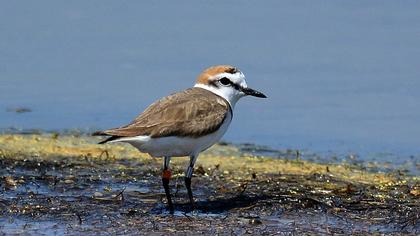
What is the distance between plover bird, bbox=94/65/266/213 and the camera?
880 centimetres

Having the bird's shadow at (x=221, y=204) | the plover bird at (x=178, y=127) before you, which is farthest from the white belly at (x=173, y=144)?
the bird's shadow at (x=221, y=204)

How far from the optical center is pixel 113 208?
9.00 meters

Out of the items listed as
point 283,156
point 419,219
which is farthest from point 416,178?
point 419,219

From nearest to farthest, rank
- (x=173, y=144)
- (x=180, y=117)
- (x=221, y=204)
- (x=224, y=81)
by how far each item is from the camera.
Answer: (x=173, y=144), (x=180, y=117), (x=221, y=204), (x=224, y=81)

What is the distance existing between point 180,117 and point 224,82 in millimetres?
818

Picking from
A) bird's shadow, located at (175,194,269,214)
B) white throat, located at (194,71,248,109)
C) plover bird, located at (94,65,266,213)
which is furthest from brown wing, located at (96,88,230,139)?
bird's shadow, located at (175,194,269,214)

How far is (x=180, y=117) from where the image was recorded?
29.6ft

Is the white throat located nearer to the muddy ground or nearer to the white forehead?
the white forehead

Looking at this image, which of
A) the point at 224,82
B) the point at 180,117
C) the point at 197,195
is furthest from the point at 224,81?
the point at 197,195

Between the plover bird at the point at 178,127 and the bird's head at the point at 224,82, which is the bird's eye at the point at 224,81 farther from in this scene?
the plover bird at the point at 178,127

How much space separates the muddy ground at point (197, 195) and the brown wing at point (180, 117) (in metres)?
0.61

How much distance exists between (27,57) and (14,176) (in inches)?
186

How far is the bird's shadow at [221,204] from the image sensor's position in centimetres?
916

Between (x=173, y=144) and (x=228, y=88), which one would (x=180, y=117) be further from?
(x=228, y=88)
